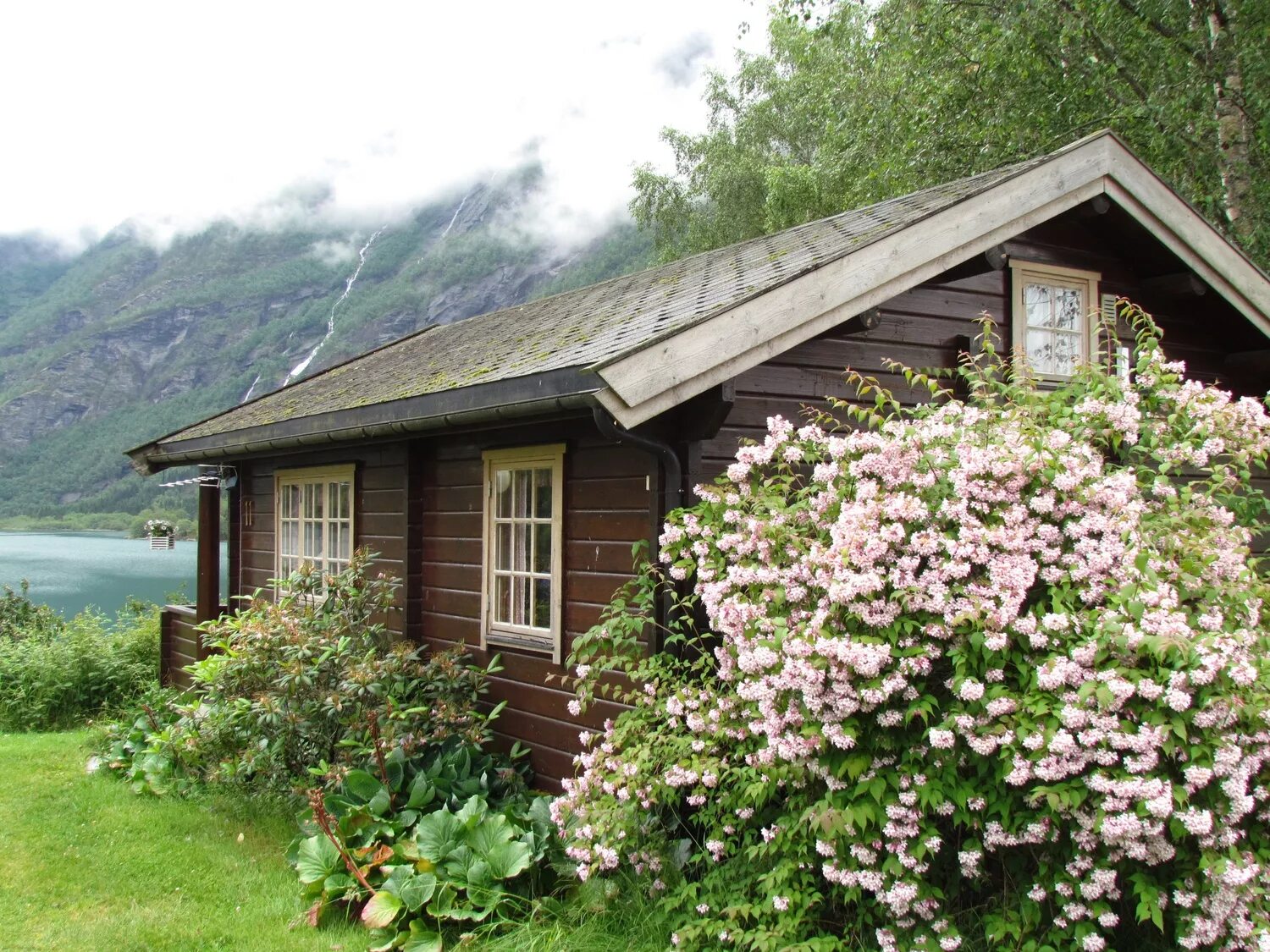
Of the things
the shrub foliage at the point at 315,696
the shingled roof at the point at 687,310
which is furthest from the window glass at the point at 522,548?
the shingled roof at the point at 687,310

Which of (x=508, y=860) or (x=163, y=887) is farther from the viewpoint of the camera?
(x=163, y=887)

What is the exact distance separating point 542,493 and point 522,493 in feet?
0.73

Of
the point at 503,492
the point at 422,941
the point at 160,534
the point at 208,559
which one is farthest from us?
the point at 160,534

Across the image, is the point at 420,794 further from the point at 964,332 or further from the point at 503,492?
the point at 964,332

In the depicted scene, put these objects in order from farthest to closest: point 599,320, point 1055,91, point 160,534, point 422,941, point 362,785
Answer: point 160,534 → point 1055,91 → point 599,320 → point 362,785 → point 422,941

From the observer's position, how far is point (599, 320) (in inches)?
283

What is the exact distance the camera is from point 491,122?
171 metres

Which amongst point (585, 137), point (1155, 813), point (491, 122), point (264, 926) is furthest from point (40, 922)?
point (491, 122)

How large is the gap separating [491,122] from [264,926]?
17830 centimetres

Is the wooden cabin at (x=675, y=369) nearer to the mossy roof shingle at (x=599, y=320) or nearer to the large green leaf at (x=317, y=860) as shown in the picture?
the mossy roof shingle at (x=599, y=320)

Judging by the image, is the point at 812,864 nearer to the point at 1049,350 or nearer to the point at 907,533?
the point at 907,533

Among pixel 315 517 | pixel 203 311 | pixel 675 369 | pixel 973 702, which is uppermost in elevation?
pixel 203 311

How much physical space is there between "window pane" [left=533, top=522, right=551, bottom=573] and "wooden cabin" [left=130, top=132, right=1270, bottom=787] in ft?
0.04

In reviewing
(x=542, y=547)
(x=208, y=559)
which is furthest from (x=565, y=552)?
(x=208, y=559)
